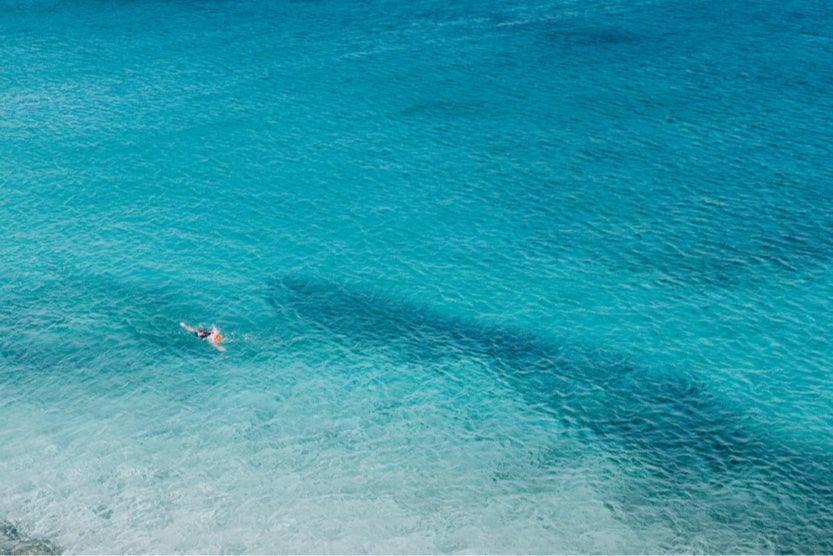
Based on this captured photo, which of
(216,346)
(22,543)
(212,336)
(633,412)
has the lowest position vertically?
(633,412)

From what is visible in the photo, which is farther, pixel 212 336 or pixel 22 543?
pixel 212 336

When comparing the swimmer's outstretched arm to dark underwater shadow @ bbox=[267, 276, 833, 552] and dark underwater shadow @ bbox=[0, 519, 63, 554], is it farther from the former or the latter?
dark underwater shadow @ bbox=[0, 519, 63, 554]

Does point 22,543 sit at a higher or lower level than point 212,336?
lower

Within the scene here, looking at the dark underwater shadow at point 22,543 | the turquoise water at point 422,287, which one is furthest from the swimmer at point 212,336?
the dark underwater shadow at point 22,543

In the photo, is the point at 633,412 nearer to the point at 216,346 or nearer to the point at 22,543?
the point at 216,346

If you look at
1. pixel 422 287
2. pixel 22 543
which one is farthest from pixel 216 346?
pixel 22 543
